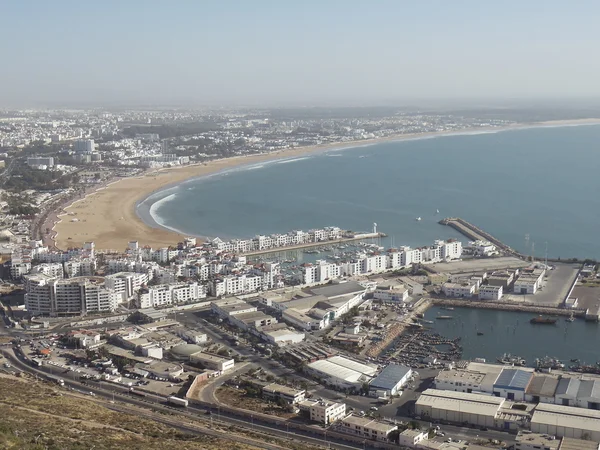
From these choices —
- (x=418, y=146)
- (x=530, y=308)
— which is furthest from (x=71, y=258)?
(x=418, y=146)

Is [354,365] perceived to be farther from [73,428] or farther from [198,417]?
[73,428]

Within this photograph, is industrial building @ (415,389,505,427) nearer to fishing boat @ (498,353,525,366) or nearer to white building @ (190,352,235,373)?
fishing boat @ (498,353,525,366)

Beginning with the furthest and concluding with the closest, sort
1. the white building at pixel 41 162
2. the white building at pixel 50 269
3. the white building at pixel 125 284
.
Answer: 1. the white building at pixel 41 162
2. the white building at pixel 50 269
3. the white building at pixel 125 284

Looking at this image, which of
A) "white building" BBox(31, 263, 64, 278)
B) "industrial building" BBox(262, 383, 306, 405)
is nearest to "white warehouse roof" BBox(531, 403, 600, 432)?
"industrial building" BBox(262, 383, 306, 405)

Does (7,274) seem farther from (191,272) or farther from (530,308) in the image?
(530,308)

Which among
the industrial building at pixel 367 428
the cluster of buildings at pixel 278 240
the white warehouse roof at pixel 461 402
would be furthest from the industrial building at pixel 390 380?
the cluster of buildings at pixel 278 240

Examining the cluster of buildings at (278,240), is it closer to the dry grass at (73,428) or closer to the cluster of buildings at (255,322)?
the cluster of buildings at (255,322)
